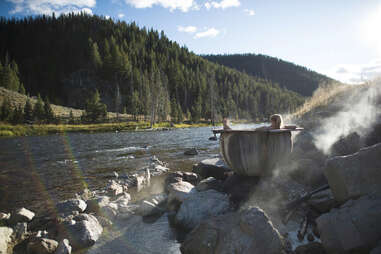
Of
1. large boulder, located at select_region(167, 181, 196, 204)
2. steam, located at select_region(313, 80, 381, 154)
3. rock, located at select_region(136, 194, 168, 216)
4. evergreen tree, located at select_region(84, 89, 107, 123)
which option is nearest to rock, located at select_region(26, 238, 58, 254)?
rock, located at select_region(136, 194, 168, 216)

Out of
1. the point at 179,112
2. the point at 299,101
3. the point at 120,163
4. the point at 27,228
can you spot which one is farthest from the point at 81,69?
the point at 299,101

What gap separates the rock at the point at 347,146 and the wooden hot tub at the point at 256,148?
1.98 meters

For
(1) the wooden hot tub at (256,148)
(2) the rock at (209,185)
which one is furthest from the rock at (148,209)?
(1) the wooden hot tub at (256,148)

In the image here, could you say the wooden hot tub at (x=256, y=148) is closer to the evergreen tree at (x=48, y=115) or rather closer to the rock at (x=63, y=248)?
the rock at (x=63, y=248)

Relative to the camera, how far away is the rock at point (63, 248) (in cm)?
420

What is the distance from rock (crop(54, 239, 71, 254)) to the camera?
165 inches

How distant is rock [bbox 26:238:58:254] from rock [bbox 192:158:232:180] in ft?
17.3

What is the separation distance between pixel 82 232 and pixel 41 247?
735mm

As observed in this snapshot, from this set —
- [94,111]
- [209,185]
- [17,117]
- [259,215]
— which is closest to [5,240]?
[209,185]

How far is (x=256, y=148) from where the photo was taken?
217 inches

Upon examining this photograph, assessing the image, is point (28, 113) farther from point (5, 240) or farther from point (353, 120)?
point (353, 120)

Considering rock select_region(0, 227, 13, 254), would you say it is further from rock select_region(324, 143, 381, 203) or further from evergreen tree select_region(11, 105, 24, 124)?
evergreen tree select_region(11, 105, 24, 124)

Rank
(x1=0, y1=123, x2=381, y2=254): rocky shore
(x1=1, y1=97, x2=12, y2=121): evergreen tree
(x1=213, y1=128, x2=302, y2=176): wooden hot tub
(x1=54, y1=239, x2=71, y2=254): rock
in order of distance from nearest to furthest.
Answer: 1. (x1=0, y1=123, x2=381, y2=254): rocky shore
2. (x1=54, y1=239, x2=71, y2=254): rock
3. (x1=213, y1=128, x2=302, y2=176): wooden hot tub
4. (x1=1, y1=97, x2=12, y2=121): evergreen tree

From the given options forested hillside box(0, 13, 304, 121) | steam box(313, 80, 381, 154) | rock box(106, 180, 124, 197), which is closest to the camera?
steam box(313, 80, 381, 154)
